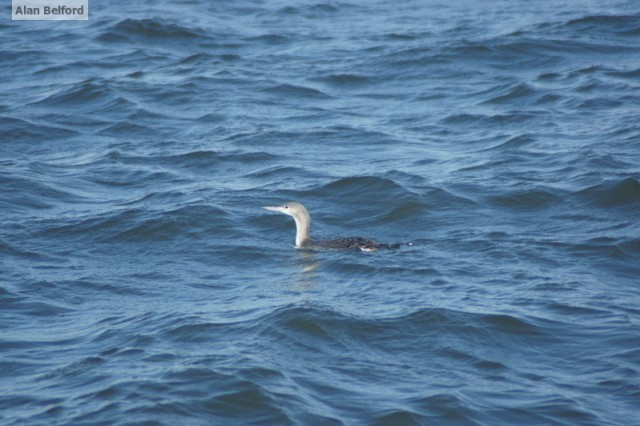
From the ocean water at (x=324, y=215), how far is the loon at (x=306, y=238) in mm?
192

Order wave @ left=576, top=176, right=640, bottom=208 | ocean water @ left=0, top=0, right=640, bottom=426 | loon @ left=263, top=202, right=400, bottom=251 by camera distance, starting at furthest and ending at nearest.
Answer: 1. wave @ left=576, top=176, right=640, bottom=208
2. loon @ left=263, top=202, right=400, bottom=251
3. ocean water @ left=0, top=0, right=640, bottom=426

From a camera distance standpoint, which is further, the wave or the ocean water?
the wave

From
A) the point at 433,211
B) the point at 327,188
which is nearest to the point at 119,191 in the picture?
the point at 327,188

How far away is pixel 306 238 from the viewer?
514 inches

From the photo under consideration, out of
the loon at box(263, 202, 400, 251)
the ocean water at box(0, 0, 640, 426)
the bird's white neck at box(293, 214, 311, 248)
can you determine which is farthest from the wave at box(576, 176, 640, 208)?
the bird's white neck at box(293, 214, 311, 248)

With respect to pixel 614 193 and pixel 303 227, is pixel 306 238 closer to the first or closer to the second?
pixel 303 227

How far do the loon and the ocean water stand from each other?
0.63ft

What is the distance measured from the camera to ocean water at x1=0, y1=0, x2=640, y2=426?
8.98 meters

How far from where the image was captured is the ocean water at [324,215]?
29.5ft

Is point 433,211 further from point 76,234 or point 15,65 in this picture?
point 15,65

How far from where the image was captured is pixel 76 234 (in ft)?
43.3

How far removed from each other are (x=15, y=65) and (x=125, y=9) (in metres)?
4.72

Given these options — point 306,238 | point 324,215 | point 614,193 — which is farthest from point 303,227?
point 614,193

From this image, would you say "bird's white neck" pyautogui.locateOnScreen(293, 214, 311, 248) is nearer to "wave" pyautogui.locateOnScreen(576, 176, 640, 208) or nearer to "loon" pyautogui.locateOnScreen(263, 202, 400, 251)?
"loon" pyautogui.locateOnScreen(263, 202, 400, 251)
